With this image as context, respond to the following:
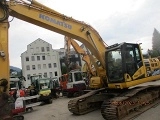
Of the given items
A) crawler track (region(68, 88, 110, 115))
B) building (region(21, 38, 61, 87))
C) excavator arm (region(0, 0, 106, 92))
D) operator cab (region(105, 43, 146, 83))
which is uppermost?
building (region(21, 38, 61, 87))

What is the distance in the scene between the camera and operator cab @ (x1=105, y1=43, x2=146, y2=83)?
27.9 ft

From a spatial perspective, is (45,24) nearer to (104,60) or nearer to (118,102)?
(104,60)

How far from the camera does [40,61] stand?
5412cm

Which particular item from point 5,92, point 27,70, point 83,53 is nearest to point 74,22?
point 5,92

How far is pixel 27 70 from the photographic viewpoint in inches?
2051

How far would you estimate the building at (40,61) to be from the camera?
52.2m

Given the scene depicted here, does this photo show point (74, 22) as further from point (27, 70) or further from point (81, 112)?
point (27, 70)

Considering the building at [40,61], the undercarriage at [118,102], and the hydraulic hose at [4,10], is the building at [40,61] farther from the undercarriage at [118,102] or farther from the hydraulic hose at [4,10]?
the hydraulic hose at [4,10]

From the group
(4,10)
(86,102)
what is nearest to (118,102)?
(86,102)

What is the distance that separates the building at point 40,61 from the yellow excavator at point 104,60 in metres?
43.5

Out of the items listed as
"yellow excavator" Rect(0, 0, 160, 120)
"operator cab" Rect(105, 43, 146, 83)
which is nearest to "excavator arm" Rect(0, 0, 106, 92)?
"yellow excavator" Rect(0, 0, 160, 120)

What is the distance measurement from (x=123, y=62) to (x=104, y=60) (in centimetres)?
123

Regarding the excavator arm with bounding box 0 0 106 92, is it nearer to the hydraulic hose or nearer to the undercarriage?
the hydraulic hose

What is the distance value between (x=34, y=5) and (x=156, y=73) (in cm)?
649
